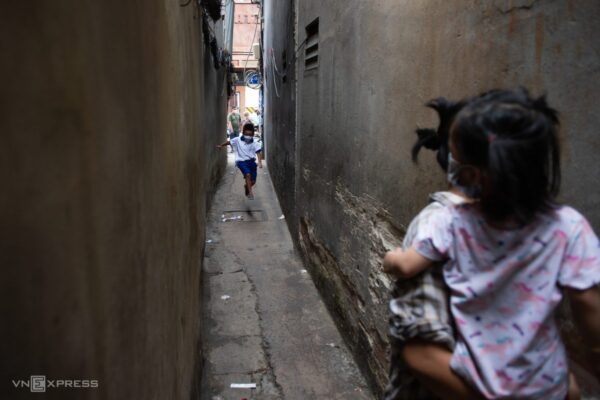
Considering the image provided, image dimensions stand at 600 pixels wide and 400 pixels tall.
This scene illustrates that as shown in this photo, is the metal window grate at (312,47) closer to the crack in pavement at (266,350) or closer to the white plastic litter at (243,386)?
the crack in pavement at (266,350)

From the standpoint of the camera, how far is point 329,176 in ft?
18.0

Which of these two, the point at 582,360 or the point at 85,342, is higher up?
the point at 85,342

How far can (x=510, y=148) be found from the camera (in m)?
1.20

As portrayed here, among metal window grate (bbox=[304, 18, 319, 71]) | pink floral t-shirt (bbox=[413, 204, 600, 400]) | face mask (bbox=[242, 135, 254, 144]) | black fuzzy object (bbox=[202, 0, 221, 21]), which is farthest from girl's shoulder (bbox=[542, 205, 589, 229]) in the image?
face mask (bbox=[242, 135, 254, 144])

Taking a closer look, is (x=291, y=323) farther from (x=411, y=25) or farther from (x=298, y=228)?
(x=411, y=25)

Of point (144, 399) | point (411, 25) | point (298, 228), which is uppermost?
point (411, 25)

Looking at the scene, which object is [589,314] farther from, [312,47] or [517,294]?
[312,47]

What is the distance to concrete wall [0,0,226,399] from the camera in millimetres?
931

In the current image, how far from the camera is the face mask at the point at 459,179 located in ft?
4.39

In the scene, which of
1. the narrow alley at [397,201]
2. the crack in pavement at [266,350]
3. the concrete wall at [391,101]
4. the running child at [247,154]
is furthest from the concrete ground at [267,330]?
the running child at [247,154]

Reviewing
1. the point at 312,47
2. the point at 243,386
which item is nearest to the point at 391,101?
the point at 243,386

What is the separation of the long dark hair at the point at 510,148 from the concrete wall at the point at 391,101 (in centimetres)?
48

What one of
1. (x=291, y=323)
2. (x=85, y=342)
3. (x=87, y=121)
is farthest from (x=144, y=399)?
(x=291, y=323)

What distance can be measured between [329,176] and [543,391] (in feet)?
14.0
